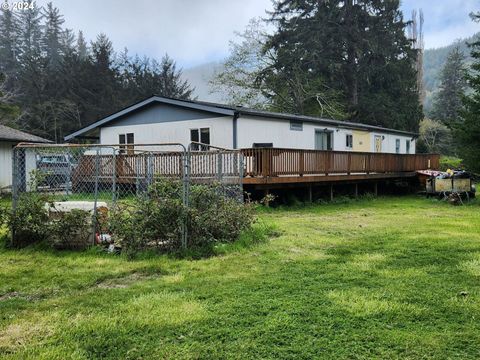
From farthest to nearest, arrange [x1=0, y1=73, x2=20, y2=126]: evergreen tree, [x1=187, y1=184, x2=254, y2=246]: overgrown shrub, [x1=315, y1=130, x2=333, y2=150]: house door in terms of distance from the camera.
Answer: [x1=0, y1=73, x2=20, y2=126]: evergreen tree < [x1=315, y1=130, x2=333, y2=150]: house door < [x1=187, y1=184, x2=254, y2=246]: overgrown shrub

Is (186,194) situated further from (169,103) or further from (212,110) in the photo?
(169,103)

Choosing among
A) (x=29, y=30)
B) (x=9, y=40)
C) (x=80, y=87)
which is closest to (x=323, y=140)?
(x=80, y=87)

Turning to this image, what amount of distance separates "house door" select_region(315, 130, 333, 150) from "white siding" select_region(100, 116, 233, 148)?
185 inches

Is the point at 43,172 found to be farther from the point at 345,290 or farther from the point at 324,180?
the point at 324,180

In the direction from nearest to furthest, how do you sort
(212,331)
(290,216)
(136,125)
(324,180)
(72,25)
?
1. (212,331)
2. (290,216)
3. (324,180)
4. (136,125)
5. (72,25)

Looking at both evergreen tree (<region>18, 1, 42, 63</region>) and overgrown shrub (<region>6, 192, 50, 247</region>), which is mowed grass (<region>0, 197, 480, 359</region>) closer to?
overgrown shrub (<region>6, 192, 50, 247</region>)

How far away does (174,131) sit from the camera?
15562mm

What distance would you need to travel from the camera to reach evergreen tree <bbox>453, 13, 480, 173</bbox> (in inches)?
495

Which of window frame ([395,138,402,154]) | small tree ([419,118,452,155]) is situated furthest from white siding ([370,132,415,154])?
small tree ([419,118,452,155])

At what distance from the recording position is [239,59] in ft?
108

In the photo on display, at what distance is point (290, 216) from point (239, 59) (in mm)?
25267

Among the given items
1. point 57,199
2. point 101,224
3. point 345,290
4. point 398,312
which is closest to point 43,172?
point 57,199

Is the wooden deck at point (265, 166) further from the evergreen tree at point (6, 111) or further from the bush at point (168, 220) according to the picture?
the evergreen tree at point (6, 111)

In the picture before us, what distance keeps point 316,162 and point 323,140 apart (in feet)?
16.2
